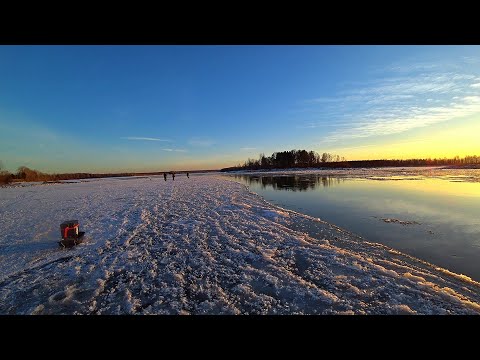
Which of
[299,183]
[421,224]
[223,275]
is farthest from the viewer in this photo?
[299,183]

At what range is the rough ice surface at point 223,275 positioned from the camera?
3635mm

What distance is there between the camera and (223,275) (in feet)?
15.4

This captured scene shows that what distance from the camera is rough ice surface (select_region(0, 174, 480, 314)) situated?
3635 mm

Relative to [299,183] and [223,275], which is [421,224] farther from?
[299,183]

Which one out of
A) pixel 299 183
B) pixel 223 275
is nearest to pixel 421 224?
pixel 223 275

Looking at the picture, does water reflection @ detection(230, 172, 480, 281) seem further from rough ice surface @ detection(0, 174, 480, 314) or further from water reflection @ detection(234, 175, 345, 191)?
water reflection @ detection(234, 175, 345, 191)

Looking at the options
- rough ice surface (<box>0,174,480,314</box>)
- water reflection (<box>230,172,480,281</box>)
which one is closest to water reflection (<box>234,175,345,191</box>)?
water reflection (<box>230,172,480,281</box>)
